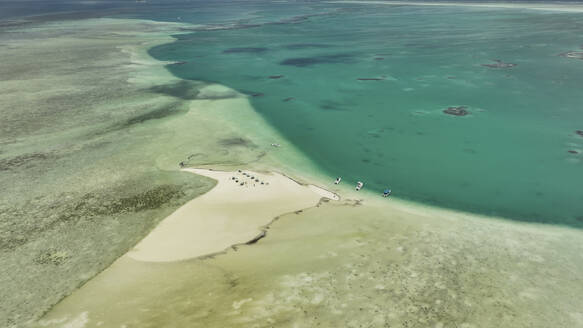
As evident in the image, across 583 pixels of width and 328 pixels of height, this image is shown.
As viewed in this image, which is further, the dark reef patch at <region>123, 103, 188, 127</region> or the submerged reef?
the submerged reef

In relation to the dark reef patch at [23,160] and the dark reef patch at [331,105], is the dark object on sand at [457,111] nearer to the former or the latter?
the dark reef patch at [331,105]

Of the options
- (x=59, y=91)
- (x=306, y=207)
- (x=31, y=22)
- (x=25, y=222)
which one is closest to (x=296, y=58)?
(x=59, y=91)

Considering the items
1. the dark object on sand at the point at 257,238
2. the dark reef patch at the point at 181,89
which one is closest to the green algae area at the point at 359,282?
the dark object on sand at the point at 257,238

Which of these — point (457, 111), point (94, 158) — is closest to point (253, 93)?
point (94, 158)

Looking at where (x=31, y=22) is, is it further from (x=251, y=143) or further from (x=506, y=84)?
(x=506, y=84)

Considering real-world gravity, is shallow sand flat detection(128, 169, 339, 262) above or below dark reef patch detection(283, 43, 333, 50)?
below

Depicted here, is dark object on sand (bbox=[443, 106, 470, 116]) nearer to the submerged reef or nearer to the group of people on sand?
the group of people on sand

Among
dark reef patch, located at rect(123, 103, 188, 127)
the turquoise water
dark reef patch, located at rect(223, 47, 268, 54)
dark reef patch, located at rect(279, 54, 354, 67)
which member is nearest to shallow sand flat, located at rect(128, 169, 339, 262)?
the turquoise water

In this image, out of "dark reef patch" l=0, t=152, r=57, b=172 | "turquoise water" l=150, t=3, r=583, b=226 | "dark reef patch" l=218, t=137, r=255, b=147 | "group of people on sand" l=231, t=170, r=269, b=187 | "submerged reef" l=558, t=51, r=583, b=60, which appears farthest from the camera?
"submerged reef" l=558, t=51, r=583, b=60
